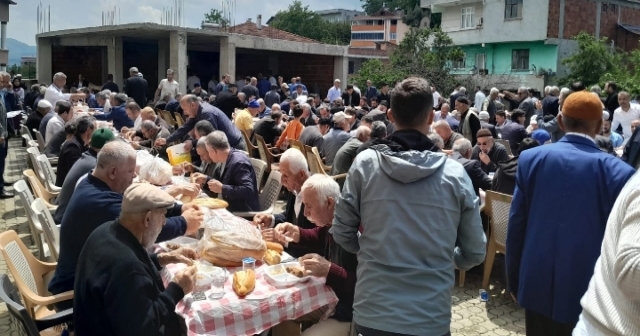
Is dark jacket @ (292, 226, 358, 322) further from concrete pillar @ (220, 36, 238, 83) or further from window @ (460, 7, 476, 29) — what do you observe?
window @ (460, 7, 476, 29)

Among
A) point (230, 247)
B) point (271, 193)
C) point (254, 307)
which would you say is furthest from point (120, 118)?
point (254, 307)

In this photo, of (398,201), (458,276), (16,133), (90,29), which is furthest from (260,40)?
(398,201)

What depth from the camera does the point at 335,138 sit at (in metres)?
8.48

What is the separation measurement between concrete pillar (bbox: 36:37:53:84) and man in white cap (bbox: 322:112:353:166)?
50.2 feet

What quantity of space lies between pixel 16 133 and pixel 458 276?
567 inches

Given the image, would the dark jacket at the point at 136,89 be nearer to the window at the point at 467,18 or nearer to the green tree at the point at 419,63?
the green tree at the point at 419,63

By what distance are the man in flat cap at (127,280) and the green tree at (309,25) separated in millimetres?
94908

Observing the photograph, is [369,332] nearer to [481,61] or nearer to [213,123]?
[213,123]

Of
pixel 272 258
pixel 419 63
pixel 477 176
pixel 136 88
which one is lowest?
pixel 272 258

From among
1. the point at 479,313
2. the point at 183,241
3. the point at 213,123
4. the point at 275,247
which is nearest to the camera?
the point at 275,247

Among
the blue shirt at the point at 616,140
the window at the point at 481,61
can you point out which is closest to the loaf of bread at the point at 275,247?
the blue shirt at the point at 616,140

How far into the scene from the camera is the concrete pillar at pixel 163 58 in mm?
20125

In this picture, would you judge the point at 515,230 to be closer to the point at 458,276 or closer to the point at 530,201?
the point at 530,201

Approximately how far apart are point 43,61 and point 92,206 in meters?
19.3
